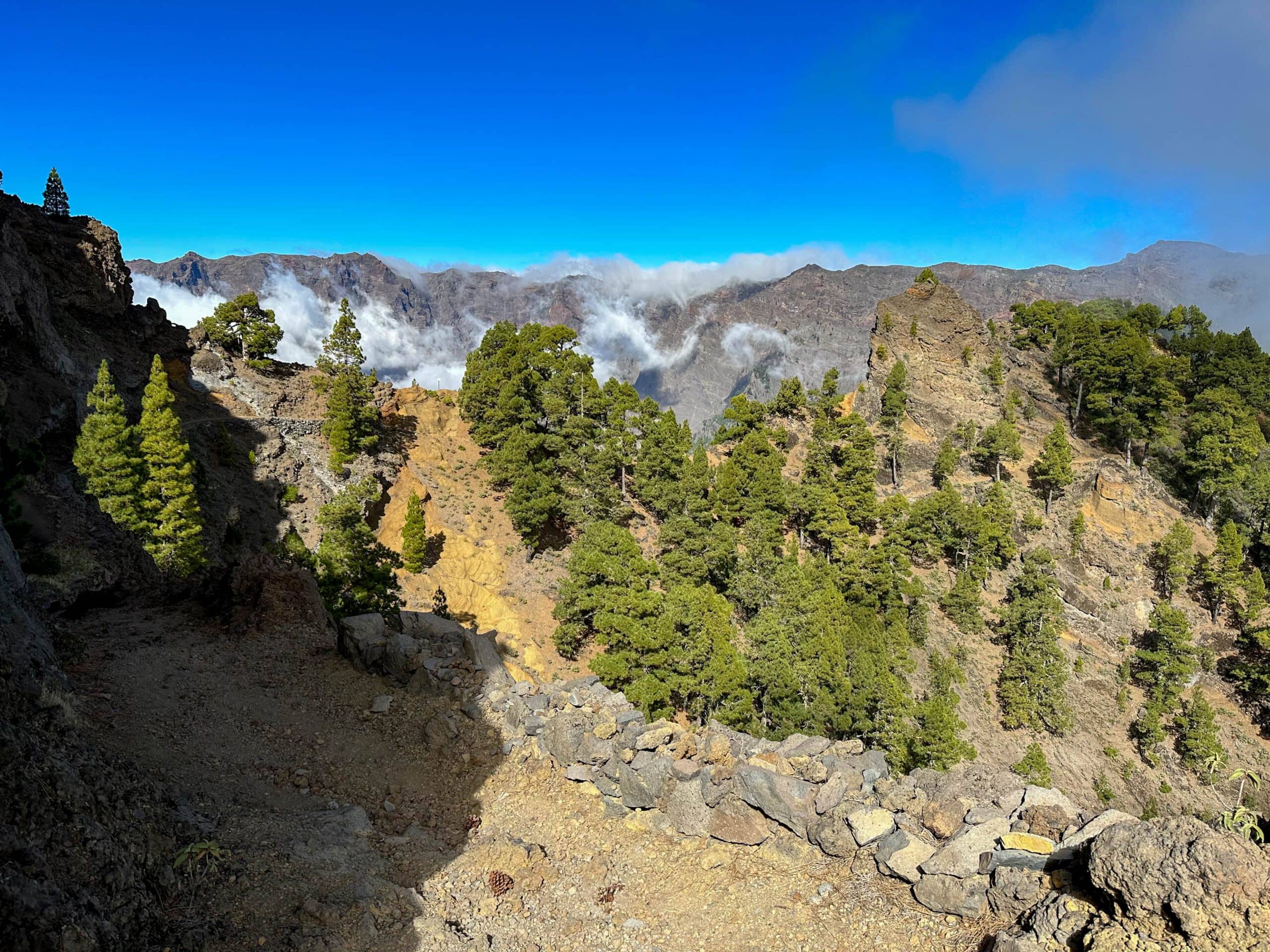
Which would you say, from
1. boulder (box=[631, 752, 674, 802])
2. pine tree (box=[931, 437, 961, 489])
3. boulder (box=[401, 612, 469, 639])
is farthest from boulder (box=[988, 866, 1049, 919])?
pine tree (box=[931, 437, 961, 489])

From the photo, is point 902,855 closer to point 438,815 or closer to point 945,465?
point 438,815

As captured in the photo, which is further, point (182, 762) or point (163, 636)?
point (163, 636)

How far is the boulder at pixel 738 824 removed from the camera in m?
13.2

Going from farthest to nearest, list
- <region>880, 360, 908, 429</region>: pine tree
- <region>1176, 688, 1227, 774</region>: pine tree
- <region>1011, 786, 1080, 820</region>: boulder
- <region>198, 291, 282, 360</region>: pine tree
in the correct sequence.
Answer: <region>880, 360, 908, 429</region>: pine tree → <region>198, 291, 282, 360</region>: pine tree → <region>1176, 688, 1227, 774</region>: pine tree → <region>1011, 786, 1080, 820</region>: boulder

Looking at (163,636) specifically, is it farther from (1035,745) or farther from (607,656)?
(1035,745)

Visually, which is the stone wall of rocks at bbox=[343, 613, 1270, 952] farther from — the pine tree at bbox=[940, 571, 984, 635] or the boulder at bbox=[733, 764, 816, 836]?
the pine tree at bbox=[940, 571, 984, 635]

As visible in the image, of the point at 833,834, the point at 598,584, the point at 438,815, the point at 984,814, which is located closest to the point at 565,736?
the point at 438,815

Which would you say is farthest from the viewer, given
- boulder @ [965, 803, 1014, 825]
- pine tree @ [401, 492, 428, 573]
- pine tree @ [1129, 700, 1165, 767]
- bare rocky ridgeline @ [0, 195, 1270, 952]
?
A: pine tree @ [1129, 700, 1165, 767]

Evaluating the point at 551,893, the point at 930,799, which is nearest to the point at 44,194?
the point at 551,893

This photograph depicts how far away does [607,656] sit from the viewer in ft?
96.4

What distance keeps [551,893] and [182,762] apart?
26.9 ft

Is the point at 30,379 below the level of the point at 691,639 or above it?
above

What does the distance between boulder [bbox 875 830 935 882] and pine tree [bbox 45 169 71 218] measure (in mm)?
62134

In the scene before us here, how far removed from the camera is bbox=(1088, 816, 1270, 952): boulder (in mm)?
7164
